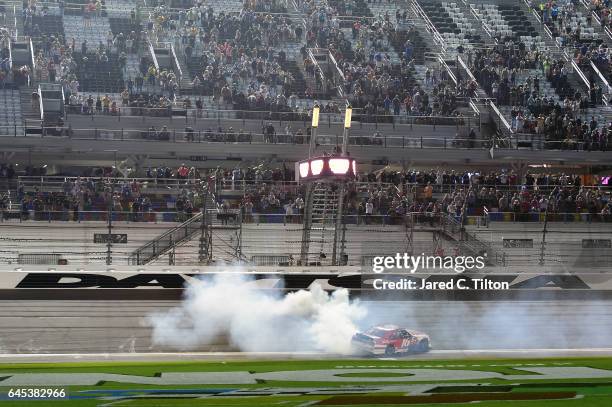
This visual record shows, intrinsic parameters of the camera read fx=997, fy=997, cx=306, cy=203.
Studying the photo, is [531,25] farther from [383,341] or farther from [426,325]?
[383,341]

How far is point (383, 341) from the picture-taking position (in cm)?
1612

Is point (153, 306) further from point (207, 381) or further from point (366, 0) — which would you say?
point (366, 0)

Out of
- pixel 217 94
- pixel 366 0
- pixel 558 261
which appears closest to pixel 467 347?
pixel 558 261

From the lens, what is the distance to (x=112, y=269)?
1803 cm

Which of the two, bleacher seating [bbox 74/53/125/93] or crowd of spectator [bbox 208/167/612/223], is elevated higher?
bleacher seating [bbox 74/53/125/93]

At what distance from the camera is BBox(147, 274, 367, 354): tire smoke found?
54.5ft

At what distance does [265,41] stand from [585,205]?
16364 millimetres

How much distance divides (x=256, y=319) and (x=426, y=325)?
295cm

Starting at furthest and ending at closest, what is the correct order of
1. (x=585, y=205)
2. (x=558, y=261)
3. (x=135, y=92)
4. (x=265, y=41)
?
(x=265, y=41)
(x=135, y=92)
(x=585, y=205)
(x=558, y=261)

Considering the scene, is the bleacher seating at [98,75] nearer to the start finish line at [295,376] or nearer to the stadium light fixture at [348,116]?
the stadium light fixture at [348,116]

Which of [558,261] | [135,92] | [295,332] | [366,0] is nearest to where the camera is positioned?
[295,332]

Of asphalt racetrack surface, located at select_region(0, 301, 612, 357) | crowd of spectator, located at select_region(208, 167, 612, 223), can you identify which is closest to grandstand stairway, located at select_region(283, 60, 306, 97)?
crowd of spectator, located at select_region(208, 167, 612, 223)

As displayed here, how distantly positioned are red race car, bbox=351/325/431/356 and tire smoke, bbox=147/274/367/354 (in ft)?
0.95

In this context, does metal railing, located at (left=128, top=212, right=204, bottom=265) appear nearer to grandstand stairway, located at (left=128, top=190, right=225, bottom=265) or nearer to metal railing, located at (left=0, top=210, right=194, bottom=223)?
grandstand stairway, located at (left=128, top=190, right=225, bottom=265)
